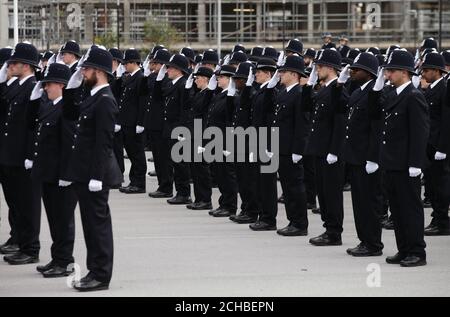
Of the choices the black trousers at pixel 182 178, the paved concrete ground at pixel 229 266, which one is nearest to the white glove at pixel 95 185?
the paved concrete ground at pixel 229 266

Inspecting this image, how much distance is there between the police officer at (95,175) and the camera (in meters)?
10.1

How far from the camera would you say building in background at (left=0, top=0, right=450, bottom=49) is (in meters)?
42.6

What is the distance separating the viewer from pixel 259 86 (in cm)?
1534

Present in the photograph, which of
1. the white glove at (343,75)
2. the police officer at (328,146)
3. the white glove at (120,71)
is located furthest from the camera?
the white glove at (120,71)

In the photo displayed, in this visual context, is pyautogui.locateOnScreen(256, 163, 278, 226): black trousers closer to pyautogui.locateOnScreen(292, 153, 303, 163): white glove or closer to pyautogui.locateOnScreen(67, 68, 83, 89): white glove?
pyautogui.locateOnScreen(292, 153, 303, 163): white glove

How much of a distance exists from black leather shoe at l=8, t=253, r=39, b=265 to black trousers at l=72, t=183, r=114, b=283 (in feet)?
5.30

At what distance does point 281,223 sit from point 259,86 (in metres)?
1.89

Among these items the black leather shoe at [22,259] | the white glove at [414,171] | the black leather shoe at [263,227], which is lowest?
the black leather shoe at [263,227]

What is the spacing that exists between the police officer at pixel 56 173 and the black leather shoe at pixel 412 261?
126 inches

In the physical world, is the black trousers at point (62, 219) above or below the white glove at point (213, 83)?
below

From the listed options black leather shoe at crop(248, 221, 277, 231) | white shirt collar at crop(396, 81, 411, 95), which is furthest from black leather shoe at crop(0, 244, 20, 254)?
white shirt collar at crop(396, 81, 411, 95)

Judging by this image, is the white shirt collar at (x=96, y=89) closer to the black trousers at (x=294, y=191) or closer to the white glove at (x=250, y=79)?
the black trousers at (x=294, y=191)

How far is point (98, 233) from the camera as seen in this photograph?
396 inches

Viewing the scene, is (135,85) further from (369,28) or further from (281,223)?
(369,28)
